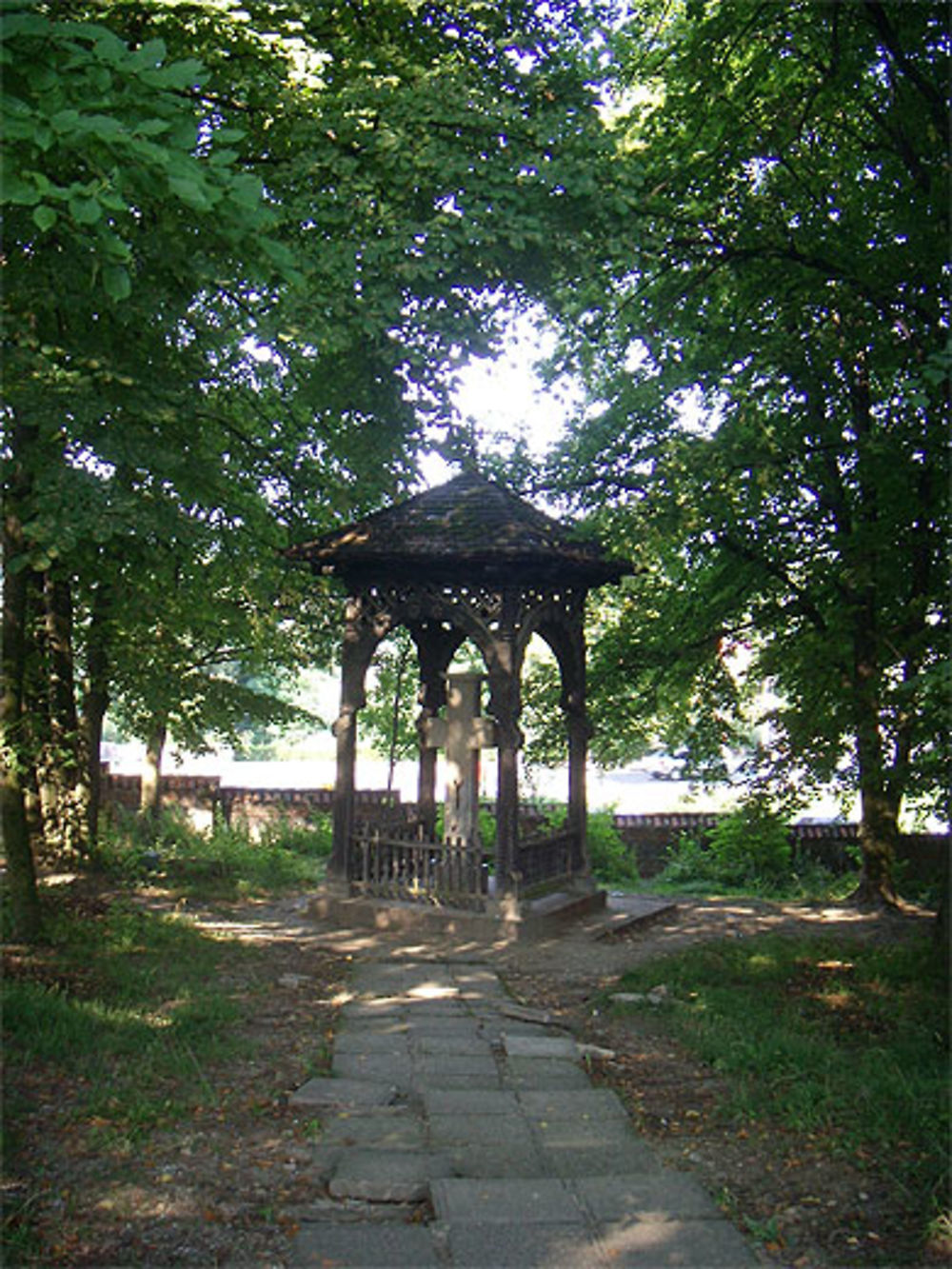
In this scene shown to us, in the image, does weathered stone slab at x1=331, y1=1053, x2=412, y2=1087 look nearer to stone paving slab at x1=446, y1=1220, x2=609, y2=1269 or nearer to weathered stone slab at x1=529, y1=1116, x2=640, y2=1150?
weathered stone slab at x1=529, y1=1116, x2=640, y2=1150

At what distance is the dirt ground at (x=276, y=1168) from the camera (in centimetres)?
391

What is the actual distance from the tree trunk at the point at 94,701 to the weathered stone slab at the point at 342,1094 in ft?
25.0

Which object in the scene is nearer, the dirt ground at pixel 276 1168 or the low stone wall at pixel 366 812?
the dirt ground at pixel 276 1168

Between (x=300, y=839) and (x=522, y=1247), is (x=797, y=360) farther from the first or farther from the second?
(x=300, y=839)

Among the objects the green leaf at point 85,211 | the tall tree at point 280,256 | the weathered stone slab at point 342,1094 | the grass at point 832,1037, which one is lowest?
the weathered stone slab at point 342,1094

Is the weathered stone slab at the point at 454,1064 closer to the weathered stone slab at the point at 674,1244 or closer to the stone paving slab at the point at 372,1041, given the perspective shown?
the stone paving slab at the point at 372,1041

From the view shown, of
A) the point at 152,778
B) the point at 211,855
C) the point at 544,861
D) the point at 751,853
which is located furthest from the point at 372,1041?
the point at 152,778

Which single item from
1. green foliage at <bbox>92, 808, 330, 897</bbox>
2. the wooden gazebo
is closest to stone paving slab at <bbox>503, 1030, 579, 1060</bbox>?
the wooden gazebo

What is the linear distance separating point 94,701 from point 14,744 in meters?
4.70

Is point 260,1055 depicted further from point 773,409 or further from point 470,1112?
point 773,409

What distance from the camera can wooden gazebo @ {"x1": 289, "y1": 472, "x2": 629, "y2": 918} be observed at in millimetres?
10719

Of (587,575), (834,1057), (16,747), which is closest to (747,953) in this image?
(834,1057)

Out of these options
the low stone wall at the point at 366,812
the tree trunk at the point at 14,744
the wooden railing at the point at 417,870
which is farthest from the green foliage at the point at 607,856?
the tree trunk at the point at 14,744

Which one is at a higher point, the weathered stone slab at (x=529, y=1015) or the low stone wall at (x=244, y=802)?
the low stone wall at (x=244, y=802)
